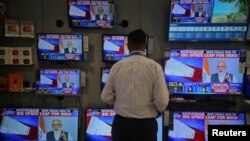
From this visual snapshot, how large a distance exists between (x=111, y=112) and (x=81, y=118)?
16.3 inches

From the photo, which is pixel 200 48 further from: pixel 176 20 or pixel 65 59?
pixel 65 59

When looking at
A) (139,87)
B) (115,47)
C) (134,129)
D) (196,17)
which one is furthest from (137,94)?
(196,17)

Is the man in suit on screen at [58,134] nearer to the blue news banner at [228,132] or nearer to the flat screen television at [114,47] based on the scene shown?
the flat screen television at [114,47]

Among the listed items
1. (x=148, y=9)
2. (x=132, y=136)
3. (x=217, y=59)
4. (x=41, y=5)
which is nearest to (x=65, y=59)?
(x=41, y=5)

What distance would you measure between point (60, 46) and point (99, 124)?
3.37ft

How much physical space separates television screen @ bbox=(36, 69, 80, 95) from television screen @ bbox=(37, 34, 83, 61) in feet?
0.54

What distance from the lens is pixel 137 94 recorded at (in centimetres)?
234

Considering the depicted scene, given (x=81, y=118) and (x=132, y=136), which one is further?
(x=81, y=118)

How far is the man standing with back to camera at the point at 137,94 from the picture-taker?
234cm

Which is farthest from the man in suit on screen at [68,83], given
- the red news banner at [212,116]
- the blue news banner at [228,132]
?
the blue news banner at [228,132]

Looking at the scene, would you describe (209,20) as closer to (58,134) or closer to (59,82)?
Answer: (59,82)

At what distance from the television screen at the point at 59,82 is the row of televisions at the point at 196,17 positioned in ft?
2.20

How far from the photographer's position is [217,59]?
3.46m

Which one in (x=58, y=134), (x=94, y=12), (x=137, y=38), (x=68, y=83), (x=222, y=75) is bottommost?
(x=58, y=134)
